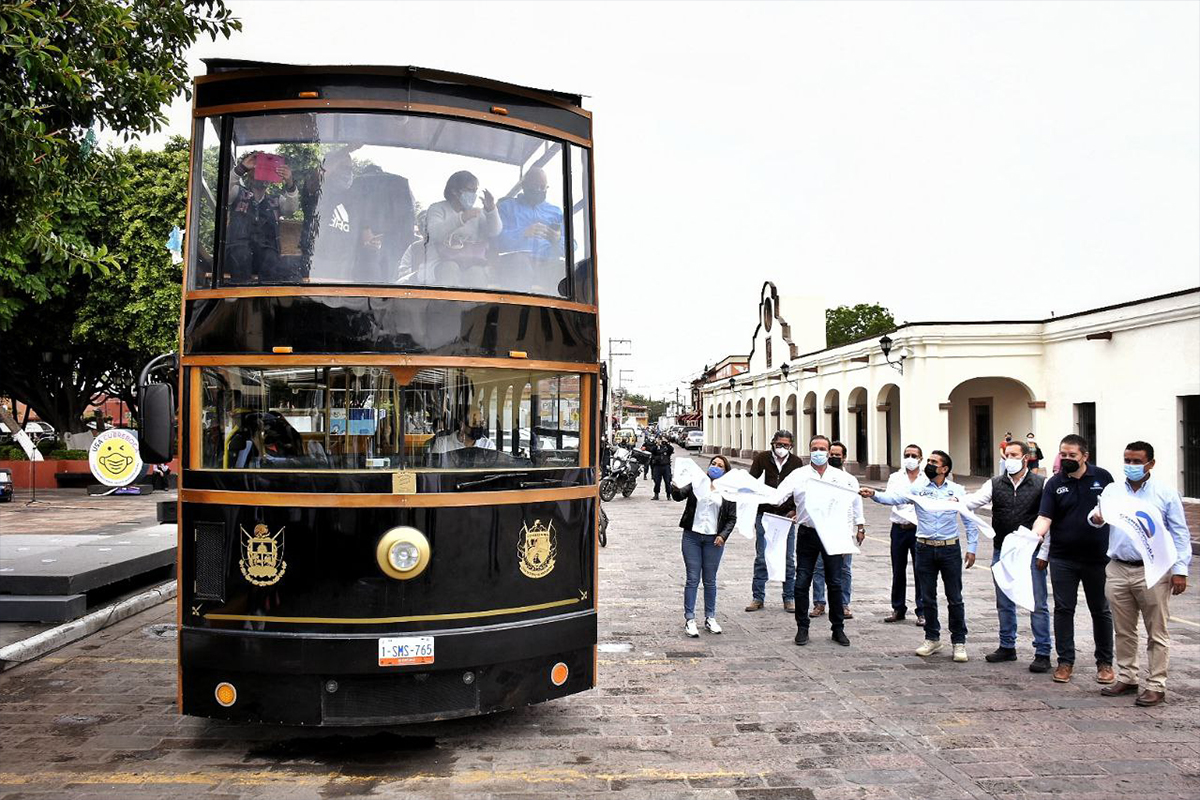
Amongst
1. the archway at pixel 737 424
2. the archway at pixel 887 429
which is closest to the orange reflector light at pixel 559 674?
the archway at pixel 887 429

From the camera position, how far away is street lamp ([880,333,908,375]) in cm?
2808

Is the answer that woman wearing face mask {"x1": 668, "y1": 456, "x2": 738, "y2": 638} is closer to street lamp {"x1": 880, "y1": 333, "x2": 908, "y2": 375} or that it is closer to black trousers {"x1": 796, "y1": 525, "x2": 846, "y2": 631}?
black trousers {"x1": 796, "y1": 525, "x2": 846, "y2": 631}

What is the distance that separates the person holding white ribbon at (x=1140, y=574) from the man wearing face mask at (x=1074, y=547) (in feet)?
0.44

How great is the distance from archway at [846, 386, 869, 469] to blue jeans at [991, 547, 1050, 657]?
2788 cm

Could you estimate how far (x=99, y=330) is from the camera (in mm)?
26234

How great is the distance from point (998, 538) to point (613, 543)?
27.7 ft

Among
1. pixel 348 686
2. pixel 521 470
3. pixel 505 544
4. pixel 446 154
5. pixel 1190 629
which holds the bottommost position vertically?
pixel 1190 629

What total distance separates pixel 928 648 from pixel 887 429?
1087 inches

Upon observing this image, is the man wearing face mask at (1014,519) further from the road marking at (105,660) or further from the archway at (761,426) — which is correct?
the archway at (761,426)

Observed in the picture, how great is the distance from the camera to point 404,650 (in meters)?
5.10

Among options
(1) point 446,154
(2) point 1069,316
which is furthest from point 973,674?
(2) point 1069,316

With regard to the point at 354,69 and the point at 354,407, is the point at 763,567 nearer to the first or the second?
the point at 354,407

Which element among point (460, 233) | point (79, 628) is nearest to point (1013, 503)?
point (460, 233)

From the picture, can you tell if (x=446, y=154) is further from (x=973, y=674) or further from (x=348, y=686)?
(x=973, y=674)
